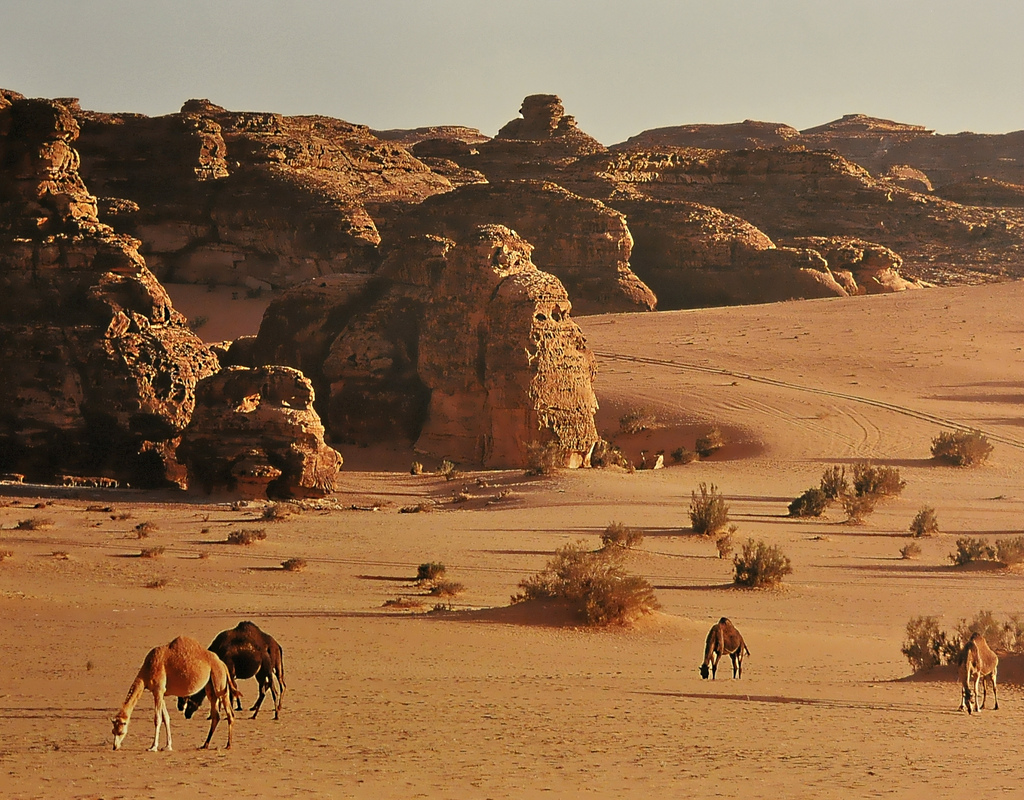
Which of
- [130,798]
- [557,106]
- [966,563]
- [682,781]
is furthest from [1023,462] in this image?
[557,106]

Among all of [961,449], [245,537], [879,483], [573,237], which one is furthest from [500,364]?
[573,237]

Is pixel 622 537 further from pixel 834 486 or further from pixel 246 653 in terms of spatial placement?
pixel 246 653

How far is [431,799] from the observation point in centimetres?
595

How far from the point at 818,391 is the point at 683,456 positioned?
6871 mm

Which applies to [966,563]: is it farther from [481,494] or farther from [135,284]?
[135,284]

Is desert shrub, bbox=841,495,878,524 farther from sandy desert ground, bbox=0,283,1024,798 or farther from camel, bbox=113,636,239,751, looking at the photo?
Answer: camel, bbox=113,636,239,751

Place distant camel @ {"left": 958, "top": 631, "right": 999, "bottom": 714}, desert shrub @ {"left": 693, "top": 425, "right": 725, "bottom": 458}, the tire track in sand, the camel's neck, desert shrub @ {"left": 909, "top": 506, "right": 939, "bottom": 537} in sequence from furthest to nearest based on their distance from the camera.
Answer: the tire track in sand → desert shrub @ {"left": 693, "top": 425, "right": 725, "bottom": 458} → desert shrub @ {"left": 909, "top": 506, "right": 939, "bottom": 537} → distant camel @ {"left": 958, "top": 631, "right": 999, "bottom": 714} → the camel's neck

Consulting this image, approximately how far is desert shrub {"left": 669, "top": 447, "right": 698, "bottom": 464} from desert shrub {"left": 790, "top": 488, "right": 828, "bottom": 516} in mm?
5615

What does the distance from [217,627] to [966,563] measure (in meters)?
9.24

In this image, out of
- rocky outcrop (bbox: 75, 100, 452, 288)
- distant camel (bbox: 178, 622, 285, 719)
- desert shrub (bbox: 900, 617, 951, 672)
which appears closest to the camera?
distant camel (bbox: 178, 622, 285, 719)

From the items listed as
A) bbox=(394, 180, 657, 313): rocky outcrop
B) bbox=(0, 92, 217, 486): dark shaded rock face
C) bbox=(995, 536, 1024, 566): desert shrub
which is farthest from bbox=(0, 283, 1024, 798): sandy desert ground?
bbox=(394, 180, 657, 313): rocky outcrop

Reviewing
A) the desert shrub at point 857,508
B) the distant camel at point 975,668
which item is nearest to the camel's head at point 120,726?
the distant camel at point 975,668

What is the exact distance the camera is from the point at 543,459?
21891 mm

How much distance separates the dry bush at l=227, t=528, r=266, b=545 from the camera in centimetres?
1547
